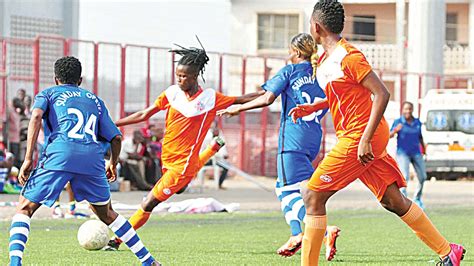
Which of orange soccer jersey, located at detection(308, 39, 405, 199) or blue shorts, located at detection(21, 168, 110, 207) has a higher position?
orange soccer jersey, located at detection(308, 39, 405, 199)

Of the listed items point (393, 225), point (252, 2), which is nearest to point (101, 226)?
point (393, 225)

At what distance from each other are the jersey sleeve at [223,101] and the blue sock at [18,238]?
3568 millimetres

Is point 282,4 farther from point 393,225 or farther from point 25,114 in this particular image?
point 393,225

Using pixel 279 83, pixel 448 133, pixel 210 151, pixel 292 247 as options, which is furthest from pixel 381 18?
pixel 292 247

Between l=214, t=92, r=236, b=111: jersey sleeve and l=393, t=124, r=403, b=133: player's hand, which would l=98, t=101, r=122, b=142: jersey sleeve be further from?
l=393, t=124, r=403, b=133: player's hand

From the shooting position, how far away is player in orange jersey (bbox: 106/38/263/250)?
11.8 meters

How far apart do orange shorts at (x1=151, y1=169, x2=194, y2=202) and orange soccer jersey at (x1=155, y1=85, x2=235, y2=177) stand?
69 millimetres

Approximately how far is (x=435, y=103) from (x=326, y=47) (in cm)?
2639

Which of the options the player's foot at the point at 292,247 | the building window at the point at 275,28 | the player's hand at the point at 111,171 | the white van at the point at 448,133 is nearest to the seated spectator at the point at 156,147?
the white van at the point at 448,133

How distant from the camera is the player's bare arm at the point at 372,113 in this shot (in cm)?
830

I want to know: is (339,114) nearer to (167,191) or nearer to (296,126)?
(296,126)

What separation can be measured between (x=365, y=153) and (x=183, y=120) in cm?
400

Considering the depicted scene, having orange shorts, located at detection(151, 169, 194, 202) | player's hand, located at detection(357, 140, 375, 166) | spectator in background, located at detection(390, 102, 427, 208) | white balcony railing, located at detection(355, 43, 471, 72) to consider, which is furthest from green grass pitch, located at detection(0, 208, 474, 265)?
white balcony railing, located at detection(355, 43, 471, 72)

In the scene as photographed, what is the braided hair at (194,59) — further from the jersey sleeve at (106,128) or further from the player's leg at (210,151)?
the jersey sleeve at (106,128)
